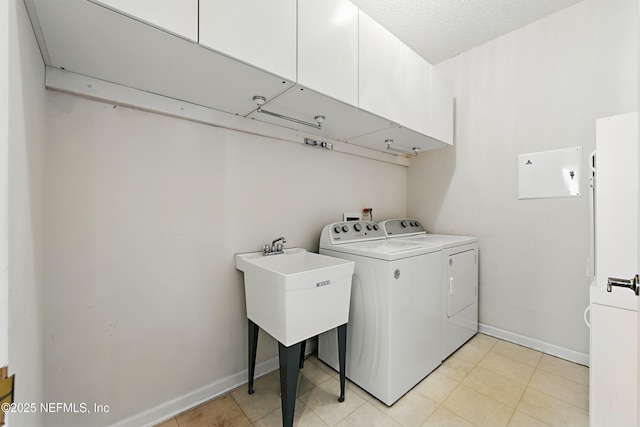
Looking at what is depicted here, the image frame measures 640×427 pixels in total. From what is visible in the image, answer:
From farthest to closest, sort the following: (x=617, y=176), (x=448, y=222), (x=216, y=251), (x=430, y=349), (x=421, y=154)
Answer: (x=421, y=154) < (x=448, y=222) < (x=430, y=349) < (x=216, y=251) < (x=617, y=176)

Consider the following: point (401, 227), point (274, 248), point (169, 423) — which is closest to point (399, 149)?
point (401, 227)

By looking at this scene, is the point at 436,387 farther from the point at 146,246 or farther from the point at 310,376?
the point at 146,246

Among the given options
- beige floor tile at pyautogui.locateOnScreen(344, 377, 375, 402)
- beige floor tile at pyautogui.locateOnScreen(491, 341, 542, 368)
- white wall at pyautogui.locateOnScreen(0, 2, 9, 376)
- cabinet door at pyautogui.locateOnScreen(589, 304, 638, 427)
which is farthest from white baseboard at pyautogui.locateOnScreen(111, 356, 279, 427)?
beige floor tile at pyautogui.locateOnScreen(491, 341, 542, 368)

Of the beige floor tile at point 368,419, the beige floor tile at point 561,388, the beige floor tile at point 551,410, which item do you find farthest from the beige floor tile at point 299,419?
the beige floor tile at point 561,388

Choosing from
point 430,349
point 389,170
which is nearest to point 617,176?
point 430,349

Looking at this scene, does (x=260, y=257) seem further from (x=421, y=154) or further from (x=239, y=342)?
(x=421, y=154)

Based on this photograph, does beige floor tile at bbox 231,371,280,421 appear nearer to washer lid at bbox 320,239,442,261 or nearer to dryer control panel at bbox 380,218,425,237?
washer lid at bbox 320,239,442,261

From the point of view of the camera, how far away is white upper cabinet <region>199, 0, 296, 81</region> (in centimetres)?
101

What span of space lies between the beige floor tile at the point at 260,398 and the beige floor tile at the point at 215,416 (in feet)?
0.13

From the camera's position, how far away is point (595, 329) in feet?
3.64

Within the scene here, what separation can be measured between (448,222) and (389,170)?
2.64ft

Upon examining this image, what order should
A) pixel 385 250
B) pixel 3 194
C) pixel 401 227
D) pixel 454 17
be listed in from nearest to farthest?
pixel 3 194, pixel 385 250, pixel 454 17, pixel 401 227

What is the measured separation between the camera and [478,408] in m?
1.47

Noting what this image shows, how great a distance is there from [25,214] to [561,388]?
281 cm
